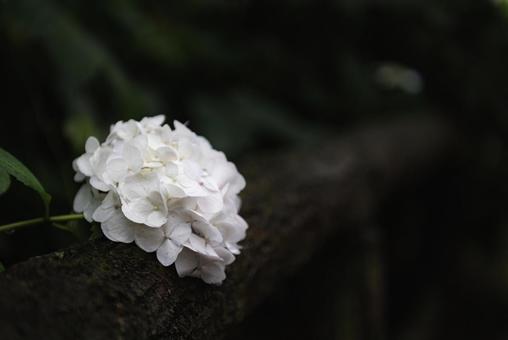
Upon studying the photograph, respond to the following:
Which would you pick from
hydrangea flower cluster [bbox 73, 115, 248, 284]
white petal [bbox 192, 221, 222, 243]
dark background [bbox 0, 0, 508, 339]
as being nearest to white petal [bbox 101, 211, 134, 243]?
hydrangea flower cluster [bbox 73, 115, 248, 284]

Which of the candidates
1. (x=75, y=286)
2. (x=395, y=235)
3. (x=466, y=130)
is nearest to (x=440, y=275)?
(x=395, y=235)

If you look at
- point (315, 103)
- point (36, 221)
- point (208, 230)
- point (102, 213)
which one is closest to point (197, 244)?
point (208, 230)

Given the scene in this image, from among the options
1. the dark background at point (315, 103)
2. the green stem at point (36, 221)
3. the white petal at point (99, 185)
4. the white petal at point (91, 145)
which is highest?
the dark background at point (315, 103)

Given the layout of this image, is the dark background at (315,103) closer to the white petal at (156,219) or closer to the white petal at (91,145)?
the white petal at (91,145)

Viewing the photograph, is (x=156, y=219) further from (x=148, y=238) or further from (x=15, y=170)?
(x=15, y=170)

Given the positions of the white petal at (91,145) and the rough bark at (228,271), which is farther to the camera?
the white petal at (91,145)

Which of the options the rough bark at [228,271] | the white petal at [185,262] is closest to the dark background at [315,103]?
the rough bark at [228,271]

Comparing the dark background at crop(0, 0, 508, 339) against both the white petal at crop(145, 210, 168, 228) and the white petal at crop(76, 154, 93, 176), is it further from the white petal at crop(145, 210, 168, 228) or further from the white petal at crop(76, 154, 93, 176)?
the white petal at crop(145, 210, 168, 228)
